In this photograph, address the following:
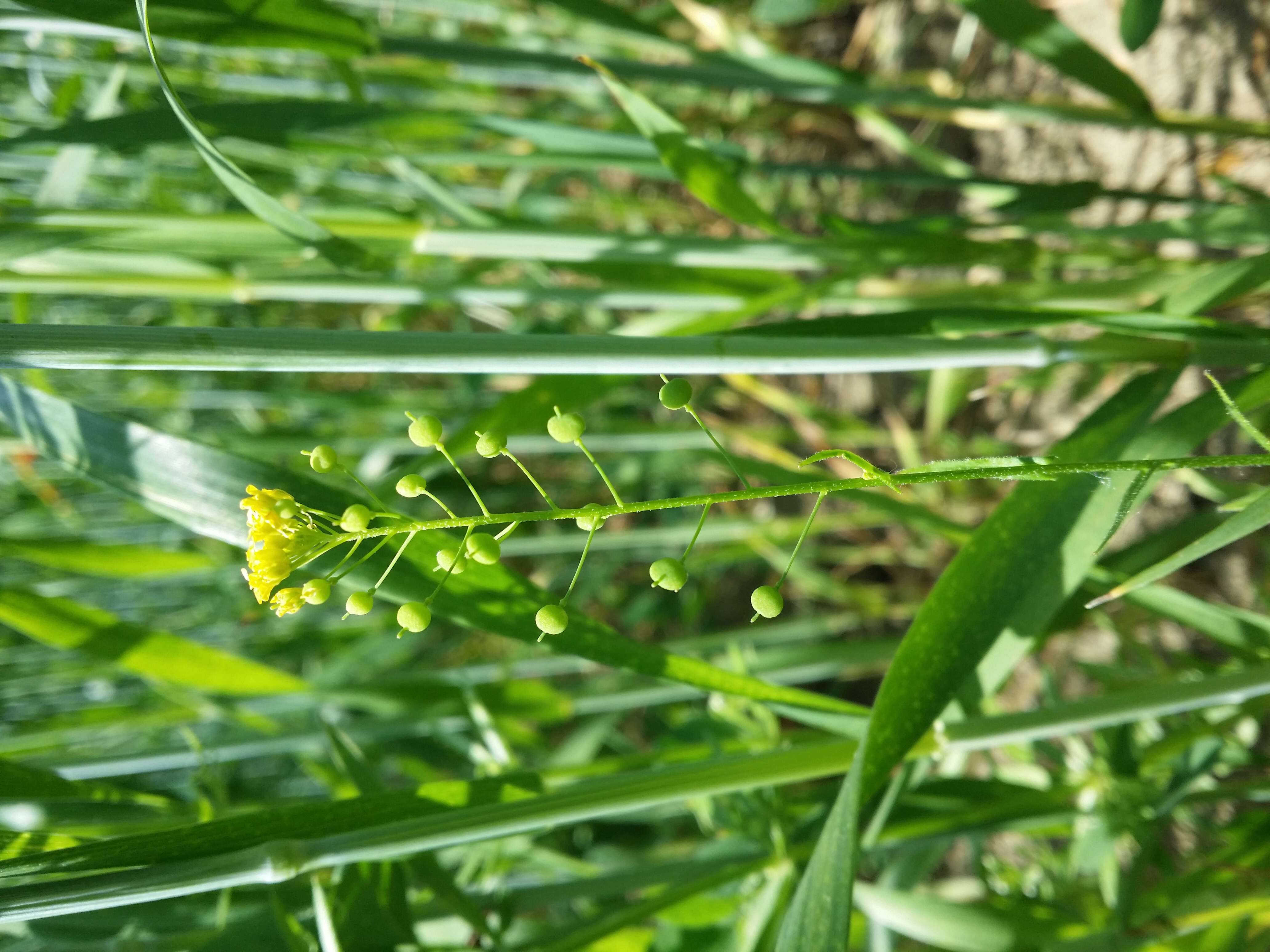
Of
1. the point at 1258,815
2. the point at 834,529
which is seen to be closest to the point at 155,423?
the point at 834,529

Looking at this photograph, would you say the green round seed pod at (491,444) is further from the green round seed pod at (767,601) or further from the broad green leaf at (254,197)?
the broad green leaf at (254,197)

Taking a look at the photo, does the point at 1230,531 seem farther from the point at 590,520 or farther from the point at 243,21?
the point at 243,21

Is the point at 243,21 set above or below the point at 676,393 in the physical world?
above

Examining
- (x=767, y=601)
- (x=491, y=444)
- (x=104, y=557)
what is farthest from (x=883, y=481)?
(x=104, y=557)

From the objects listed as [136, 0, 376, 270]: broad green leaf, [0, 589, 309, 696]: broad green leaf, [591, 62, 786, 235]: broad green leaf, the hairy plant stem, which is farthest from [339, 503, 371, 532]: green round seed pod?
[0, 589, 309, 696]: broad green leaf

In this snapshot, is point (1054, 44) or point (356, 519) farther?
point (1054, 44)
